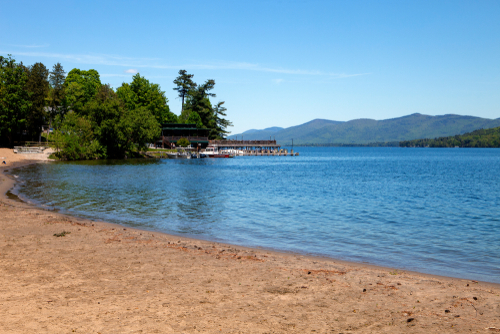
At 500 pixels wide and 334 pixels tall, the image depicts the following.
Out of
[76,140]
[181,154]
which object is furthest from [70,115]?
[181,154]

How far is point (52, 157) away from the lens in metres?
74.0

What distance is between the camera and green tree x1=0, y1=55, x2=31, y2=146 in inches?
2901

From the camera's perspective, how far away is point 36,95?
277ft

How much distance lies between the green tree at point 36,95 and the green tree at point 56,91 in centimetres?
158

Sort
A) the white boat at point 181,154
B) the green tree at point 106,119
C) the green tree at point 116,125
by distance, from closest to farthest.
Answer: the green tree at point 106,119, the green tree at point 116,125, the white boat at point 181,154

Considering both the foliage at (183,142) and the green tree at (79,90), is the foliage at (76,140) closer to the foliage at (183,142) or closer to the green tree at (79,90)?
the green tree at (79,90)

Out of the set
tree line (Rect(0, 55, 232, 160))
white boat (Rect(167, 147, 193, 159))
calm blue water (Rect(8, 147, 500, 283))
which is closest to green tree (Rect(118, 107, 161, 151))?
tree line (Rect(0, 55, 232, 160))

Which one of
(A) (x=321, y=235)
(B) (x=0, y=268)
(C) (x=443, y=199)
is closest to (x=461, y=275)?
(A) (x=321, y=235)

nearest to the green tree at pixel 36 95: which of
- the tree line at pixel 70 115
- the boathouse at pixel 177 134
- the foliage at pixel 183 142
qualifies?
the tree line at pixel 70 115

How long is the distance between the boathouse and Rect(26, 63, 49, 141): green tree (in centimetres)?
3206

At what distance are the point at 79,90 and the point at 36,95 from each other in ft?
32.3

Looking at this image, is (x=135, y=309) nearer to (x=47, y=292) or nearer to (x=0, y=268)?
(x=47, y=292)

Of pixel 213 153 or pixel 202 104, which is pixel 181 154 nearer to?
pixel 213 153

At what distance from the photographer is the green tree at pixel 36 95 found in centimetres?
8344
